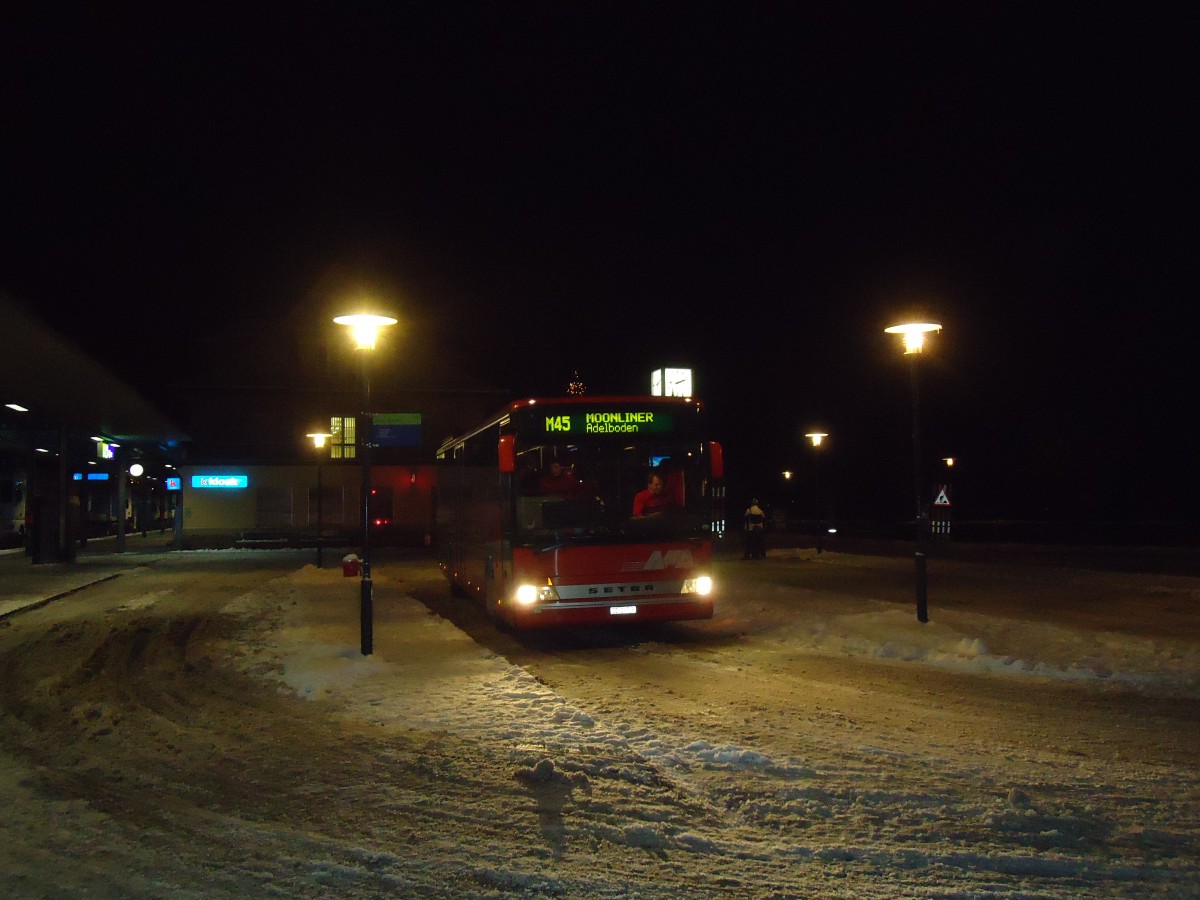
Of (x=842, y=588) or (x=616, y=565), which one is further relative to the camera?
(x=842, y=588)

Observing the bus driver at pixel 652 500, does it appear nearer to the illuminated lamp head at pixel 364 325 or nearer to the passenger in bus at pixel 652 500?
the passenger in bus at pixel 652 500

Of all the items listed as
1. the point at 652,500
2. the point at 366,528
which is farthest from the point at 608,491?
the point at 366,528

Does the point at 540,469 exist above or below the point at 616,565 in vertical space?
above

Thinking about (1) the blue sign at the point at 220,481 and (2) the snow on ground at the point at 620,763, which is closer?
(2) the snow on ground at the point at 620,763

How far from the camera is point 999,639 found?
1288 cm

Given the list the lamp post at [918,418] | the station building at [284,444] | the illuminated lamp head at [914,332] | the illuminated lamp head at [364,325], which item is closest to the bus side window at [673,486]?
the lamp post at [918,418]

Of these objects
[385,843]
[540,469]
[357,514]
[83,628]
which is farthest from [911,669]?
[357,514]

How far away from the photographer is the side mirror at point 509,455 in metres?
13.0

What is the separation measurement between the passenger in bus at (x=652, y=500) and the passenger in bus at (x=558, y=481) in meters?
0.82

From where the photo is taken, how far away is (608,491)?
13406 mm

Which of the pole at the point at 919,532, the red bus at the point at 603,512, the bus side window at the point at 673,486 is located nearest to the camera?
the red bus at the point at 603,512

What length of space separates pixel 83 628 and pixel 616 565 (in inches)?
371

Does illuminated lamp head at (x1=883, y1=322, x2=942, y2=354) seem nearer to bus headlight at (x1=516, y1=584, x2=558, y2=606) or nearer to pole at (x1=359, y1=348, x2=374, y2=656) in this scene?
bus headlight at (x1=516, y1=584, x2=558, y2=606)

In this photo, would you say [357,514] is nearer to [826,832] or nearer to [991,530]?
[991,530]
